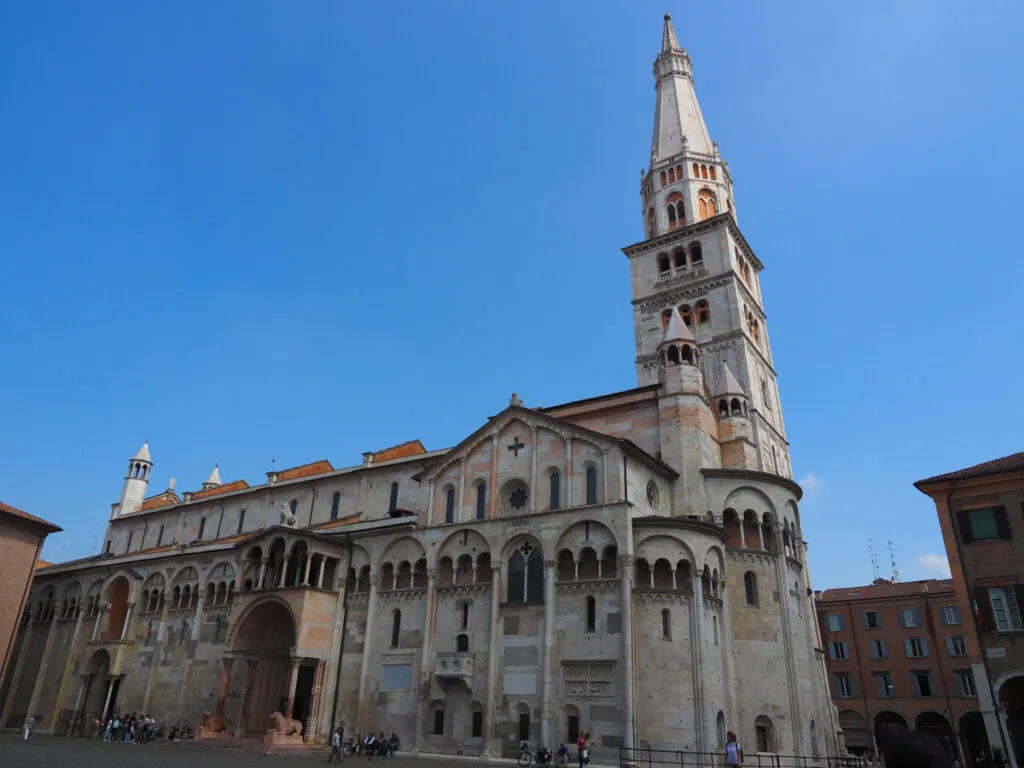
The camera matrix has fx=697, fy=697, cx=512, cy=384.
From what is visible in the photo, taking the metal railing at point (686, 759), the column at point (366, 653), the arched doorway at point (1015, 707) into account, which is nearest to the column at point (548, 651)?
the metal railing at point (686, 759)

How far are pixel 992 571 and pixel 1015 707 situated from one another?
4465 mm

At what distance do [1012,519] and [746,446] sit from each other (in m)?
10.8

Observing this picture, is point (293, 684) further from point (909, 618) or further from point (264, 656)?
point (909, 618)

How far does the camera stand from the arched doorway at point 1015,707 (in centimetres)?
2327

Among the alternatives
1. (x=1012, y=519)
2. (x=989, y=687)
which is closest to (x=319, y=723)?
(x=989, y=687)

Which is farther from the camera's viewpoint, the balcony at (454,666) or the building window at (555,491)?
the building window at (555,491)

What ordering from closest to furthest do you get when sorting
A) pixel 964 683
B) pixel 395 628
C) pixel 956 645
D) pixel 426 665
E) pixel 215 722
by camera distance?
pixel 426 665
pixel 395 628
pixel 215 722
pixel 964 683
pixel 956 645

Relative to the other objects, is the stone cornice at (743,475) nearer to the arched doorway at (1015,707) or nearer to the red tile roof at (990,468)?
the red tile roof at (990,468)

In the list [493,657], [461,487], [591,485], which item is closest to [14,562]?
[461,487]

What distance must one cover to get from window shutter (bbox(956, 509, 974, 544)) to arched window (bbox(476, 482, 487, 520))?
1830 cm

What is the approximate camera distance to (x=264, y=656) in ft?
112

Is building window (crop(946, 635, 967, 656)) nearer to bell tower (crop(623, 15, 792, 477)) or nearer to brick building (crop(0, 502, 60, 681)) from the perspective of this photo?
bell tower (crop(623, 15, 792, 477))

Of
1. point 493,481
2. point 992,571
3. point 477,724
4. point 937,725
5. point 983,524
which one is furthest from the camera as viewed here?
point 937,725

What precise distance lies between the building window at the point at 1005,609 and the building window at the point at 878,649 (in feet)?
83.0
